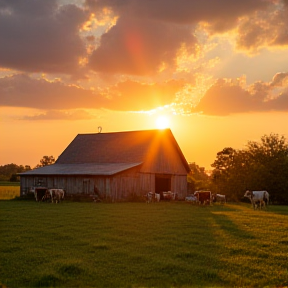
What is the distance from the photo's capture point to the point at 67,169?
4506 cm

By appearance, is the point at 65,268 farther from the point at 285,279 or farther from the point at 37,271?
the point at 285,279

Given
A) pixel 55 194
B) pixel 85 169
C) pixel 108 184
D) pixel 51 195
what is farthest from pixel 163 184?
pixel 51 195

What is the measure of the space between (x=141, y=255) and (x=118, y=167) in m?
29.1

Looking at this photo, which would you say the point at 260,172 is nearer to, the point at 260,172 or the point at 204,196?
the point at 260,172

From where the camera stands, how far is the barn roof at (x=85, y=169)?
4003 centimetres

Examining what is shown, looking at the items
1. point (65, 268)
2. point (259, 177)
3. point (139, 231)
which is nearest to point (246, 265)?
point (65, 268)

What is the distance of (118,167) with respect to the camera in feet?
137

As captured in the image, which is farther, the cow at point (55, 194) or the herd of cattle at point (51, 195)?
the herd of cattle at point (51, 195)

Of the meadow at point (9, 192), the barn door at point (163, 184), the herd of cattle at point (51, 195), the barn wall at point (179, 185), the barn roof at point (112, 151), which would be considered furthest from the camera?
the barn door at point (163, 184)

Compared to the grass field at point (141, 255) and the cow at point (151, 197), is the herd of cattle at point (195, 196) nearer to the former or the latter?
the cow at point (151, 197)

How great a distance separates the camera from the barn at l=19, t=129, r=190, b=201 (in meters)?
40.2

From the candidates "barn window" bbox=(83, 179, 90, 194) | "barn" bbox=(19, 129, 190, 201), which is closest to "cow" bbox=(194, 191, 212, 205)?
"barn" bbox=(19, 129, 190, 201)

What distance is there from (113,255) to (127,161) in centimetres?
3210

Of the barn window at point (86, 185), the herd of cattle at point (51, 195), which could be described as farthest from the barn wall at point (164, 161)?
the herd of cattle at point (51, 195)
